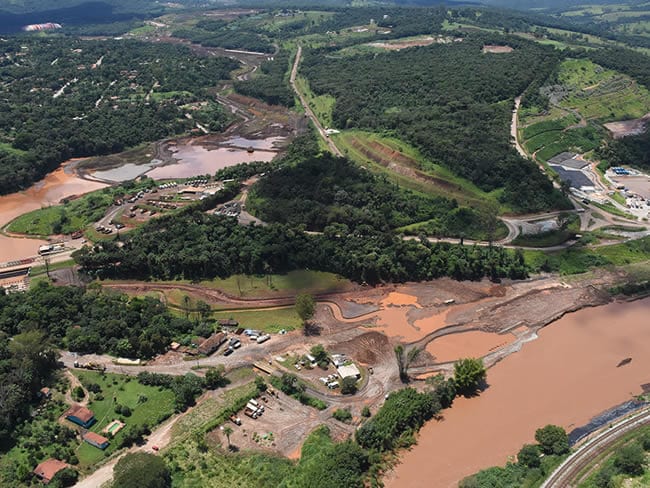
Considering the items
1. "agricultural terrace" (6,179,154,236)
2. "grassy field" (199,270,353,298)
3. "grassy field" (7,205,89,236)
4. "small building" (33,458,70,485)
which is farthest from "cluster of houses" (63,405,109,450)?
"grassy field" (7,205,89,236)

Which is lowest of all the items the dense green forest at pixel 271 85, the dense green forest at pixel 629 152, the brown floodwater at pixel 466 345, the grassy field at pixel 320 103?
the brown floodwater at pixel 466 345

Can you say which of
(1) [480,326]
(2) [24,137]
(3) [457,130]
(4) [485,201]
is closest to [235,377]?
(1) [480,326]

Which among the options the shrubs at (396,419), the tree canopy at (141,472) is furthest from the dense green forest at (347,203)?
the tree canopy at (141,472)

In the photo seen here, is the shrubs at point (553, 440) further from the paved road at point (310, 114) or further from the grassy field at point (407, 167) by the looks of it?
the paved road at point (310, 114)

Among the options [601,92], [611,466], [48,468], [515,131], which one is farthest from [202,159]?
[611,466]

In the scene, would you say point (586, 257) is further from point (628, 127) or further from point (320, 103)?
point (320, 103)
